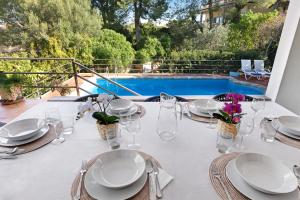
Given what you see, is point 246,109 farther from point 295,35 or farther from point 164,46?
point 164,46

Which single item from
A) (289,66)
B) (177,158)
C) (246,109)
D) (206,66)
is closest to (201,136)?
(177,158)

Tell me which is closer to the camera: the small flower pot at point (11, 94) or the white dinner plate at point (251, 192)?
the white dinner plate at point (251, 192)

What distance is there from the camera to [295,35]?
5.48 ft

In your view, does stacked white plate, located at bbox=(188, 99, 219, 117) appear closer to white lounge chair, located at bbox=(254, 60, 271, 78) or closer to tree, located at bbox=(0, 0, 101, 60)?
white lounge chair, located at bbox=(254, 60, 271, 78)

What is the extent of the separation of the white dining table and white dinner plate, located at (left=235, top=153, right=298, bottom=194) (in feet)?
0.31

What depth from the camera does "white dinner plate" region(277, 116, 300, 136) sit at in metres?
0.91

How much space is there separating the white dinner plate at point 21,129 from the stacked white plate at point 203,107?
81 centimetres

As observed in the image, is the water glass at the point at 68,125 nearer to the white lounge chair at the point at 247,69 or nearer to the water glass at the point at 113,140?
the water glass at the point at 113,140

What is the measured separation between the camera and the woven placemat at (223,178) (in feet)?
1.89

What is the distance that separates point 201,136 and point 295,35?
1449 mm

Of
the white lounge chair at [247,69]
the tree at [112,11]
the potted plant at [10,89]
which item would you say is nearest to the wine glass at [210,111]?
the potted plant at [10,89]

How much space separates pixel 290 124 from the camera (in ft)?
3.23

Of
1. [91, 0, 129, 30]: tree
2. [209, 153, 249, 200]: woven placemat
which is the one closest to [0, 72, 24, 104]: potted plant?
[209, 153, 249, 200]: woven placemat

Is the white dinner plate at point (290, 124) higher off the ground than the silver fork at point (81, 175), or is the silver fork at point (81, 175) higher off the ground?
the white dinner plate at point (290, 124)
